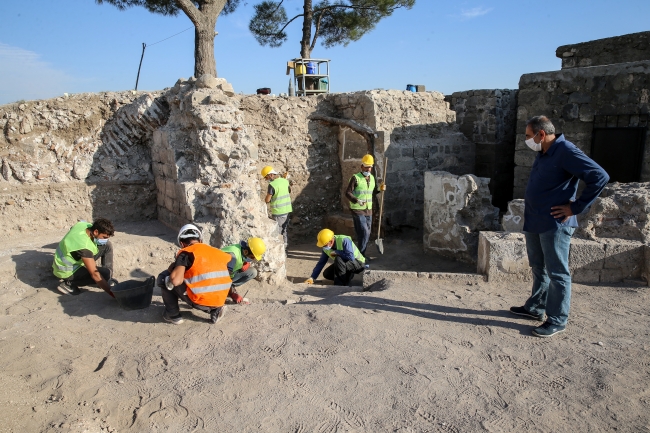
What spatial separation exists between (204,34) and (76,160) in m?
6.66

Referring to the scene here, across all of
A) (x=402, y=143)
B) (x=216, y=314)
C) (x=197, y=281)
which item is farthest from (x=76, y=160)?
(x=402, y=143)

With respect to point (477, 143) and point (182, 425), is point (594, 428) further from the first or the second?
point (477, 143)

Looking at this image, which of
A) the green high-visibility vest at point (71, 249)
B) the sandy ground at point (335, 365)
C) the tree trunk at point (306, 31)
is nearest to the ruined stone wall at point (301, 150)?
the green high-visibility vest at point (71, 249)

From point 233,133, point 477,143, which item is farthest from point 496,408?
point 477,143

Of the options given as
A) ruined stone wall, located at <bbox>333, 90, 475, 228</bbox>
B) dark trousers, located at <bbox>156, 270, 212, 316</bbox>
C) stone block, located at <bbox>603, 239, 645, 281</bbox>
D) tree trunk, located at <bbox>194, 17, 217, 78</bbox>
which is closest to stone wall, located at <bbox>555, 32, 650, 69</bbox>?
ruined stone wall, located at <bbox>333, 90, 475, 228</bbox>

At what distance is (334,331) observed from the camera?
11.8 ft

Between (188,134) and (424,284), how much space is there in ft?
12.2

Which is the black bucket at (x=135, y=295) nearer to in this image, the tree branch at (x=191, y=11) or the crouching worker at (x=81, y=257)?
the crouching worker at (x=81, y=257)

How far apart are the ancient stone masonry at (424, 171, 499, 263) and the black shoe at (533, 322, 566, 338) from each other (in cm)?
381

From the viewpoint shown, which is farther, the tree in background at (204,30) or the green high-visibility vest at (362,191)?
the tree in background at (204,30)

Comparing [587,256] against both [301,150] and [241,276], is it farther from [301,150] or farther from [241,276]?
[301,150]

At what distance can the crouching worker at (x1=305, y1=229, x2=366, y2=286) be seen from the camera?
5.97m

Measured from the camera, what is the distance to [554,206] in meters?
3.29

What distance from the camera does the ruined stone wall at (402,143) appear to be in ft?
28.0
